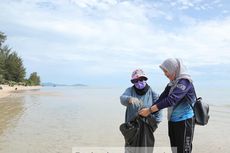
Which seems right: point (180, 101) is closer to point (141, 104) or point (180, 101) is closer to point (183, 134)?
point (183, 134)

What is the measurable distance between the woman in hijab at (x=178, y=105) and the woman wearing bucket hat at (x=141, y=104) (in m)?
0.17

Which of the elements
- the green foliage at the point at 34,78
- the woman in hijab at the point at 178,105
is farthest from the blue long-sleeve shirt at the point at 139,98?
the green foliage at the point at 34,78

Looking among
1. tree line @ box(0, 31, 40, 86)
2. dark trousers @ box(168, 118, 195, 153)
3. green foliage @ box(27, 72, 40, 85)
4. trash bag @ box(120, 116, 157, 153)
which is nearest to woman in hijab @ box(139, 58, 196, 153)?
dark trousers @ box(168, 118, 195, 153)

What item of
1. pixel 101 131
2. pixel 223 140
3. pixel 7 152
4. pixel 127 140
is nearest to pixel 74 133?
pixel 101 131

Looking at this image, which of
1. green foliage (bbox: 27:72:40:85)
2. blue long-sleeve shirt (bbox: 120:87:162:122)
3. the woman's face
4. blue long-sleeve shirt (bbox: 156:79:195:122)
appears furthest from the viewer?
green foliage (bbox: 27:72:40:85)

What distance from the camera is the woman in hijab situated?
380 cm

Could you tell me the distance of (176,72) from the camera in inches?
153

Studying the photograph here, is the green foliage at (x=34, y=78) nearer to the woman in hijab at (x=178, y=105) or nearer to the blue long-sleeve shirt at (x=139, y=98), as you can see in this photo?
the blue long-sleeve shirt at (x=139, y=98)

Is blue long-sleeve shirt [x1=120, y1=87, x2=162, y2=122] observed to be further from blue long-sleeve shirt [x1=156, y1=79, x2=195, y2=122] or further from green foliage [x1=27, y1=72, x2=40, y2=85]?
green foliage [x1=27, y1=72, x2=40, y2=85]

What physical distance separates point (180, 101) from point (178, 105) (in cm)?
5

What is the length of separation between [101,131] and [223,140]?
3.70 m

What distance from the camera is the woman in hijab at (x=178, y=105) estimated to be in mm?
3799

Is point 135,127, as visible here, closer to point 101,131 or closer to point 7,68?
point 101,131

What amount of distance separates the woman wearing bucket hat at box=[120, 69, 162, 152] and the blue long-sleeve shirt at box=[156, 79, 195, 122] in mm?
227
